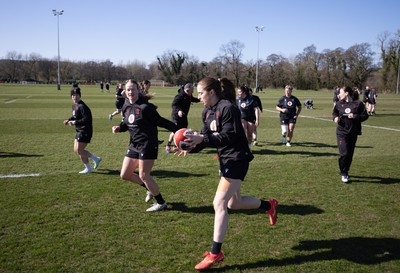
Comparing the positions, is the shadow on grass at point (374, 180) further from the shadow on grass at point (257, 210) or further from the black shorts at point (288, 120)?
the black shorts at point (288, 120)

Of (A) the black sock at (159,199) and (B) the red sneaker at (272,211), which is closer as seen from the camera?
(B) the red sneaker at (272,211)

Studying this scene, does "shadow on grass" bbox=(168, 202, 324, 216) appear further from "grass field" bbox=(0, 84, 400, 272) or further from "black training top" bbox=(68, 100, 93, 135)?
"black training top" bbox=(68, 100, 93, 135)

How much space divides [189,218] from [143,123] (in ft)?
5.90

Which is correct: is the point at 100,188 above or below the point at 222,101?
below

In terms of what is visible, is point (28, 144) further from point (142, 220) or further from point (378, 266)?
point (378, 266)

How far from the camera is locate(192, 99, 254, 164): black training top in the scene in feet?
12.5

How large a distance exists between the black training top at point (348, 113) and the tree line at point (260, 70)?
252 feet

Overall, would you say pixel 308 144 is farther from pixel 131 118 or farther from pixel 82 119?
pixel 131 118

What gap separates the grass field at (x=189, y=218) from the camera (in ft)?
14.0

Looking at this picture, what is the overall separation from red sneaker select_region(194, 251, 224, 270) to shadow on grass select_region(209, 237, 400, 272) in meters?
0.09

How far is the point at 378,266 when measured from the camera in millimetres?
4176

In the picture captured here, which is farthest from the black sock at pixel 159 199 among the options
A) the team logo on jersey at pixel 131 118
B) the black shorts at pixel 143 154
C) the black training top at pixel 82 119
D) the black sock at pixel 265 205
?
the black training top at pixel 82 119

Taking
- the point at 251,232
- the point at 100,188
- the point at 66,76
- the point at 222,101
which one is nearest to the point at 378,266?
the point at 251,232

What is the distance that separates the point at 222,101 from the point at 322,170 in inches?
234
